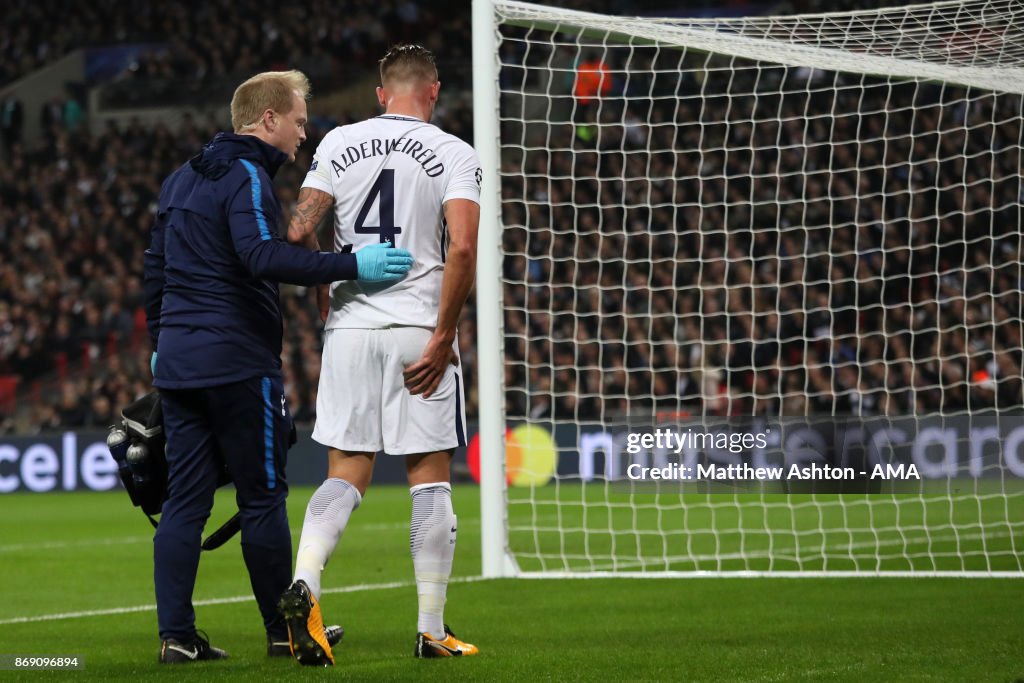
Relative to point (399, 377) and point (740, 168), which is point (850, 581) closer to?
point (399, 377)

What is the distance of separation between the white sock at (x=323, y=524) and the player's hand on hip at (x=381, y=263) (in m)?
0.65

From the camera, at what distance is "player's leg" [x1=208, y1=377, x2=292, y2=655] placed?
4453 millimetres

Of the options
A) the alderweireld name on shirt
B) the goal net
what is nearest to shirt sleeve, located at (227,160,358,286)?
the alderweireld name on shirt

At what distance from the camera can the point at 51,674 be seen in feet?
13.7

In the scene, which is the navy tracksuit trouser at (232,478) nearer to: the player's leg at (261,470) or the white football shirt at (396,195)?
the player's leg at (261,470)

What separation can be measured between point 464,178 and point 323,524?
117cm

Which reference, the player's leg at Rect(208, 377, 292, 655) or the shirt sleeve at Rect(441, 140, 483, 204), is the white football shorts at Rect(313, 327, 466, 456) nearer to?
the player's leg at Rect(208, 377, 292, 655)

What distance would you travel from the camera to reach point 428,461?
4.48m

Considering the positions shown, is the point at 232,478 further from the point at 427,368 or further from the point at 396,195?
the point at 396,195

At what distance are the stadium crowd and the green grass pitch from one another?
2200 millimetres

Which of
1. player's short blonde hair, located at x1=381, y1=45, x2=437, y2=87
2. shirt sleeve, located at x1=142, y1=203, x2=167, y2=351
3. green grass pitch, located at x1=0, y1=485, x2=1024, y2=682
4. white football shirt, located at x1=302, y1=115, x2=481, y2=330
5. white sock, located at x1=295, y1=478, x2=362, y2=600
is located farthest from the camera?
shirt sleeve, located at x1=142, y1=203, x2=167, y2=351

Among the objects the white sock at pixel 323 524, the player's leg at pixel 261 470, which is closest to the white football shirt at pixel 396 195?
the player's leg at pixel 261 470

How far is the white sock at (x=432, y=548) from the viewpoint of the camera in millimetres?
4438

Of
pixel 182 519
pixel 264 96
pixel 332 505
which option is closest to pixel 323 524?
pixel 332 505
